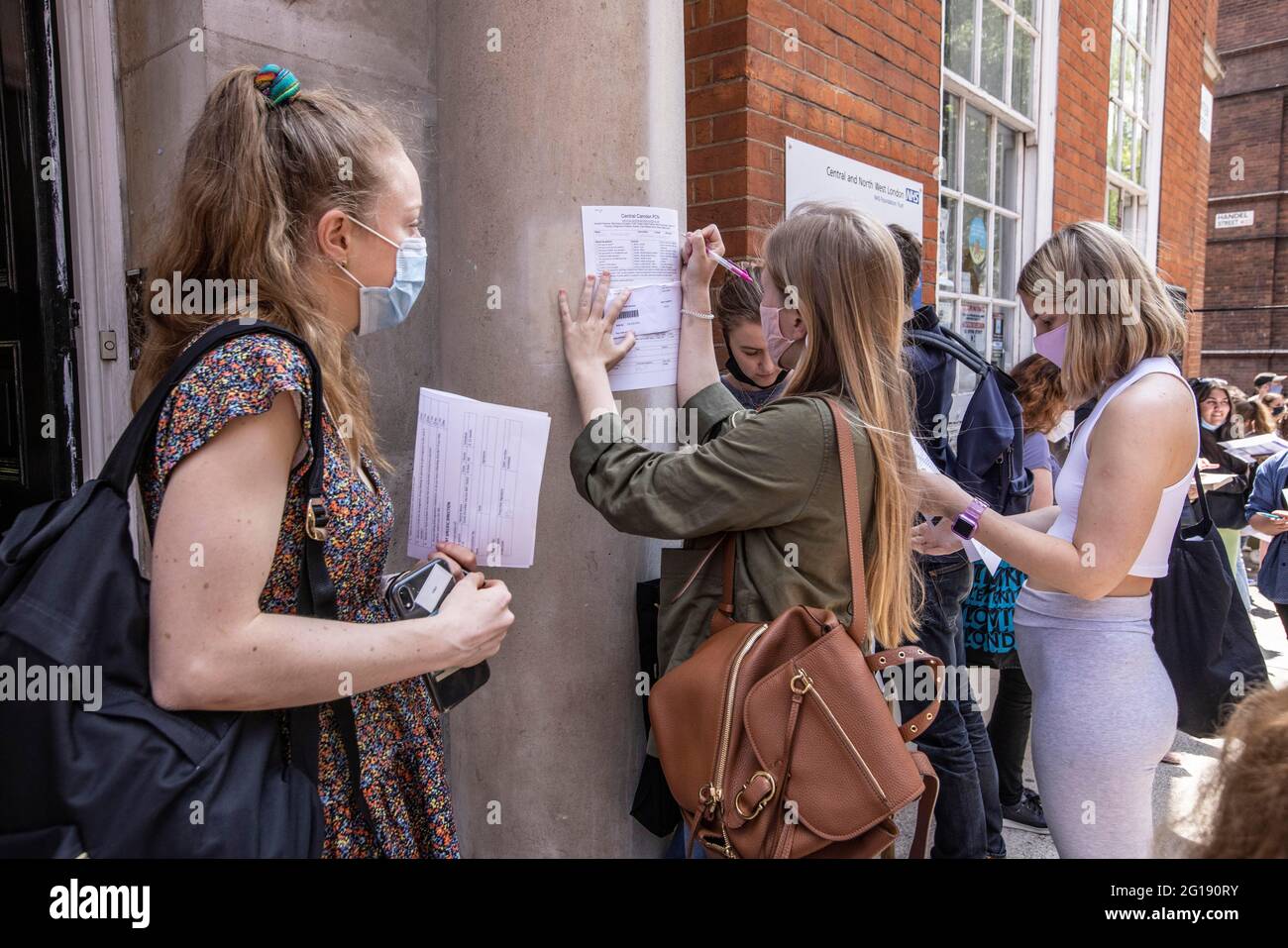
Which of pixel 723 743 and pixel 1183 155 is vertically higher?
pixel 1183 155

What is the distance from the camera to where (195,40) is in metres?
2.06

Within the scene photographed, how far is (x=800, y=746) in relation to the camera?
5.21ft

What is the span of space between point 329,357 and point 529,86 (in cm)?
93

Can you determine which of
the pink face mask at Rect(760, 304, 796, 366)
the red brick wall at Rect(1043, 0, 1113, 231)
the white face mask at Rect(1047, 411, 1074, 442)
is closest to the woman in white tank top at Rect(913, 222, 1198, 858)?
the pink face mask at Rect(760, 304, 796, 366)

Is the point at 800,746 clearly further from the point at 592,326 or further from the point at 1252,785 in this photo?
the point at 592,326

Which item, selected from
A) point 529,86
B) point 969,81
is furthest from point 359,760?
point 969,81

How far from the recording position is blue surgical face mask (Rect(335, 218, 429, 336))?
5.07ft

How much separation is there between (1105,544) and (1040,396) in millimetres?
2007

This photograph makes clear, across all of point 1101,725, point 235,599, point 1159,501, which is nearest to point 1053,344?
point 1159,501

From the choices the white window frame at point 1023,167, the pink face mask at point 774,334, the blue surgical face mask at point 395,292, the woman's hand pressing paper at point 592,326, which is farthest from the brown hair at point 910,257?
the white window frame at point 1023,167

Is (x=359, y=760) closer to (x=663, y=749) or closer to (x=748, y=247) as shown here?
(x=663, y=749)

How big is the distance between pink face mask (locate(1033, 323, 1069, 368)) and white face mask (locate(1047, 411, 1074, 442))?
71.0 inches

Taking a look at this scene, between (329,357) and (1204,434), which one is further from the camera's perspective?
(1204,434)

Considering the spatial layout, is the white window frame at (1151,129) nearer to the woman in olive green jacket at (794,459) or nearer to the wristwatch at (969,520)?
the wristwatch at (969,520)
